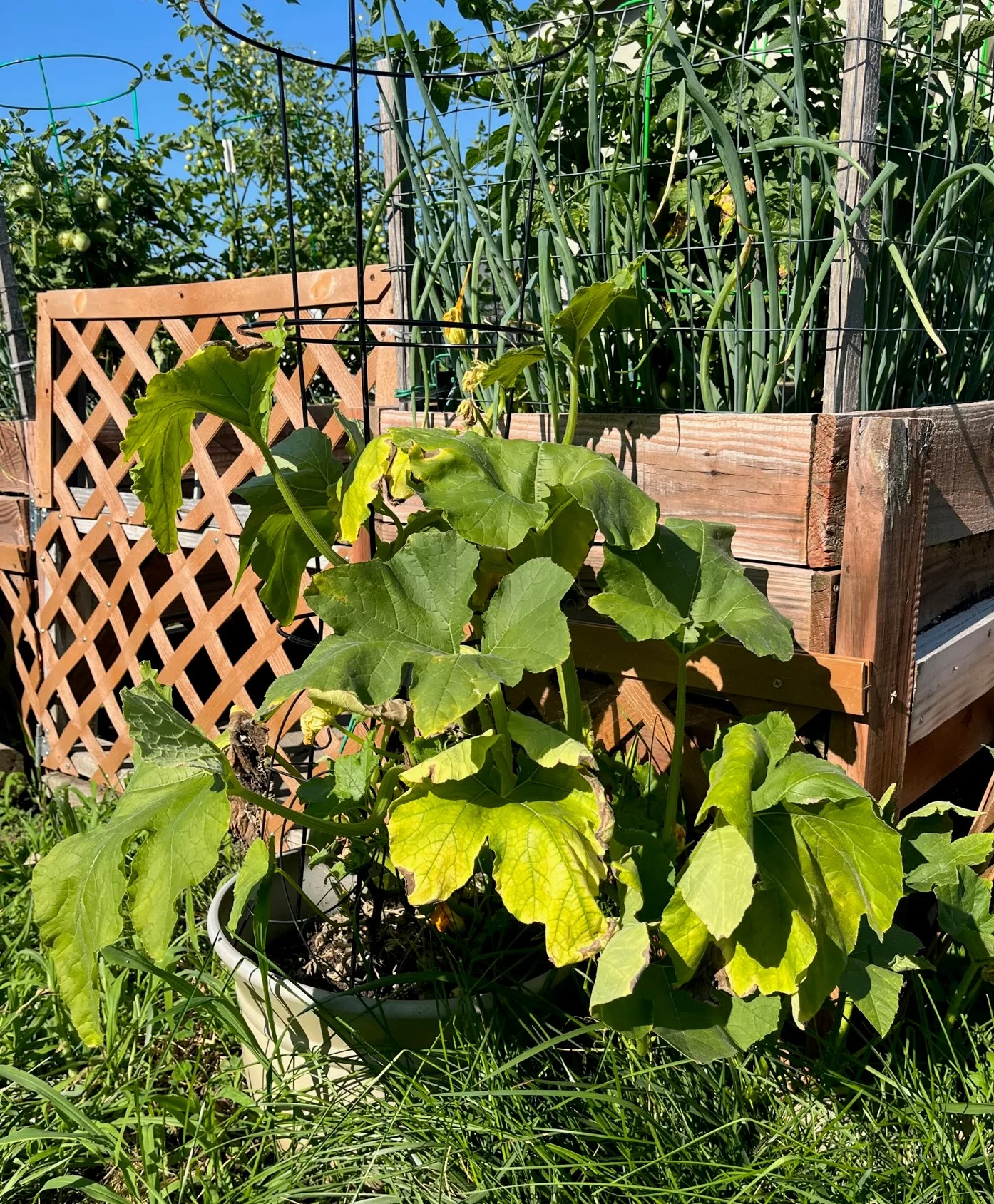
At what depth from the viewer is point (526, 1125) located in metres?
1.38

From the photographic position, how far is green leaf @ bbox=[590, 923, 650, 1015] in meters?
1.26

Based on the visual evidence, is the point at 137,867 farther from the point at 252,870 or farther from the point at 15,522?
the point at 15,522

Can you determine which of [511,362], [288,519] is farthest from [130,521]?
[511,362]

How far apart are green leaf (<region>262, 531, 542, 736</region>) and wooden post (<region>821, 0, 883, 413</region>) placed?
69 centimetres

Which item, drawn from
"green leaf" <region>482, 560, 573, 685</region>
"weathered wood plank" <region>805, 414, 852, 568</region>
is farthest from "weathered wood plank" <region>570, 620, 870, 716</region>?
"green leaf" <region>482, 560, 573, 685</region>

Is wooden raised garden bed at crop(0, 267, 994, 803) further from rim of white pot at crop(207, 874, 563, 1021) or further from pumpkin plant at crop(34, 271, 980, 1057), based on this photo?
rim of white pot at crop(207, 874, 563, 1021)

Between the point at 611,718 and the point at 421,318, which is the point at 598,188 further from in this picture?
the point at 611,718

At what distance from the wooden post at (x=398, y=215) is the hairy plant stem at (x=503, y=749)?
95 centimetres

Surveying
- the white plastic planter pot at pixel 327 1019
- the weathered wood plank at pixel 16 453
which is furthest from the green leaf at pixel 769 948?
the weathered wood plank at pixel 16 453

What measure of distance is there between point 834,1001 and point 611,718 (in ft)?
2.07

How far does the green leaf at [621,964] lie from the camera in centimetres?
126

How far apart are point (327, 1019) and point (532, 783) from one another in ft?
1.54

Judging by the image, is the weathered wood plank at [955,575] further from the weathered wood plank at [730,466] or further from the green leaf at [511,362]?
the green leaf at [511,362]

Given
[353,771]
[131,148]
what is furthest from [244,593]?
[131,148]
